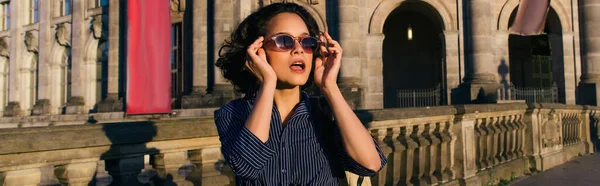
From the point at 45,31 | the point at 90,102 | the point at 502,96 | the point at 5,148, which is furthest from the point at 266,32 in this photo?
the point at 45,31

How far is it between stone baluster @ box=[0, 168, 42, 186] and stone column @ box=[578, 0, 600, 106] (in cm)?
2041

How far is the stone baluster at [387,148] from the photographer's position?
16.3 ft

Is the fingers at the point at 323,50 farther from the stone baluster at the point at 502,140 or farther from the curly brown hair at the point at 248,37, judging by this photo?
the stone baluster at the point at 502,140

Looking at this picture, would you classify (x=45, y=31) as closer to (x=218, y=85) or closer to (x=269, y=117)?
(x=218, y=85)

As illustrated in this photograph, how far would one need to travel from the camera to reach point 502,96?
62.8ft

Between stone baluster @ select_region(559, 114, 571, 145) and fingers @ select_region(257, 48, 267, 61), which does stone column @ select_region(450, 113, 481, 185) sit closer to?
fingers @ select_region(257, 48, 267, 61)

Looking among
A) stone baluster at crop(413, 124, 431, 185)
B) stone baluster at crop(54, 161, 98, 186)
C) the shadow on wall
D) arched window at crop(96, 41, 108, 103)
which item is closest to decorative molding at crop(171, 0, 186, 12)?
arched window at crop(96, 41, 108, 103)

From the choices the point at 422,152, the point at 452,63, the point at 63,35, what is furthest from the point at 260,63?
the point at 63,35

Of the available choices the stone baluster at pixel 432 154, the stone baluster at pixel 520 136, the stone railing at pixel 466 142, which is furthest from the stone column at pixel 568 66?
the stone baluster at pixel 432 154

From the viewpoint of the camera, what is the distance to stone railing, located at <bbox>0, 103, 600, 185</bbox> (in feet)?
9.25

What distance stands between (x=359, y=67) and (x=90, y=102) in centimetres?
1248

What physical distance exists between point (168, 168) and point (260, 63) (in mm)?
1786

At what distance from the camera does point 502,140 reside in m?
8.05

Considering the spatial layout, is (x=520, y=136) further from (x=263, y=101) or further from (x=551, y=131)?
(x=263, y=101)
